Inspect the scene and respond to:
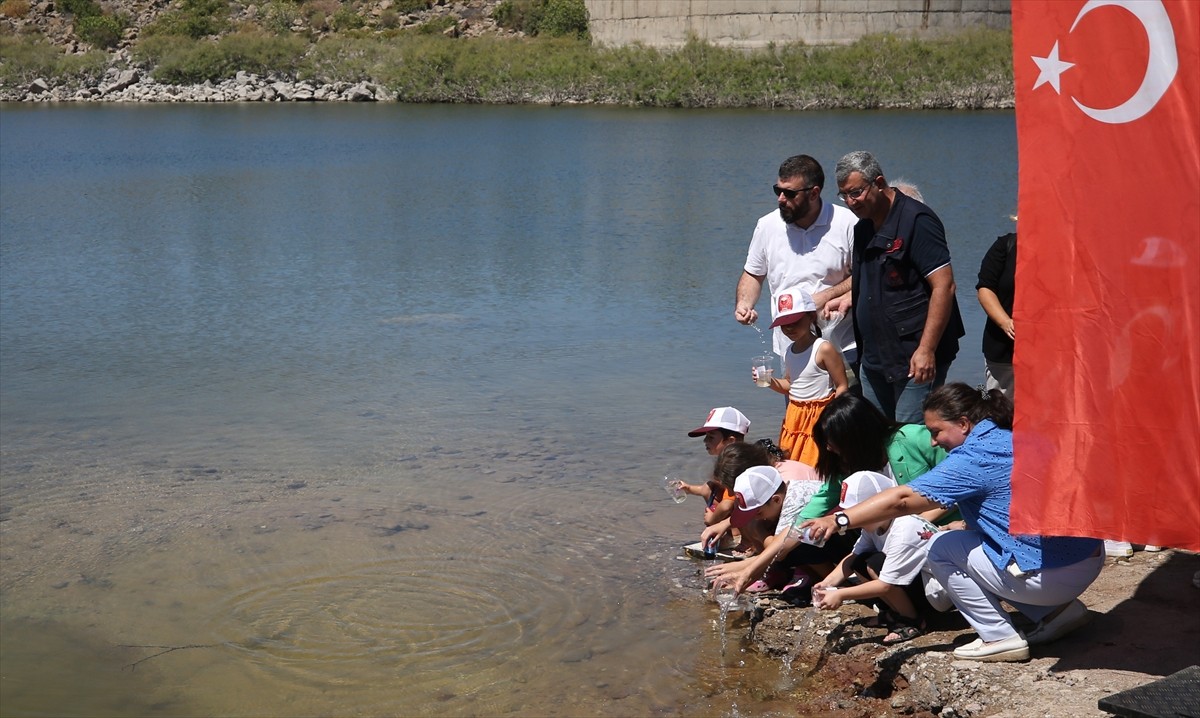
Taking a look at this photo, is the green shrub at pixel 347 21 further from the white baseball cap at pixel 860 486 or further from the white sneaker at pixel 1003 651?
the white sneaker at pixel 1003 651

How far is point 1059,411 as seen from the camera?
3.83 metres

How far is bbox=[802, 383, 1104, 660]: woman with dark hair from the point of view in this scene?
164 inches

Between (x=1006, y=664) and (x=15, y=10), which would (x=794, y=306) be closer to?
(x=1006, y=664)

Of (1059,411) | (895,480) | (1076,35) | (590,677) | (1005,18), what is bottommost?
(590,677)

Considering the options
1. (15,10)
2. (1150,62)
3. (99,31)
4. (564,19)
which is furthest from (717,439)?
(15,10)

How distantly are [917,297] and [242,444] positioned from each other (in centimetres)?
443

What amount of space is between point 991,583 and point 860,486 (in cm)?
60

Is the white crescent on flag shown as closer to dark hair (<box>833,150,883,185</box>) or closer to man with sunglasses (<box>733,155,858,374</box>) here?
dark hair (<box>833,150,883,185</box>)

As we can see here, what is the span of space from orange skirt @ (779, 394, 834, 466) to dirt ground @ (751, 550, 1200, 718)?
714mm

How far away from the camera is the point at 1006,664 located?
4.31 metres

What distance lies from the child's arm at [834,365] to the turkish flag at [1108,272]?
158 centimetres

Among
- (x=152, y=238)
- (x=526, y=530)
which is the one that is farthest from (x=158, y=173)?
(x=526, y=530)

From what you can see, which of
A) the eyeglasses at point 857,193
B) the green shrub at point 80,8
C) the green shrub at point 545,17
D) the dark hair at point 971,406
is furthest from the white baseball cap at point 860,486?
the green shrub at point 80,8

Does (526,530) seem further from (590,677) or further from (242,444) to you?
(242,444)
